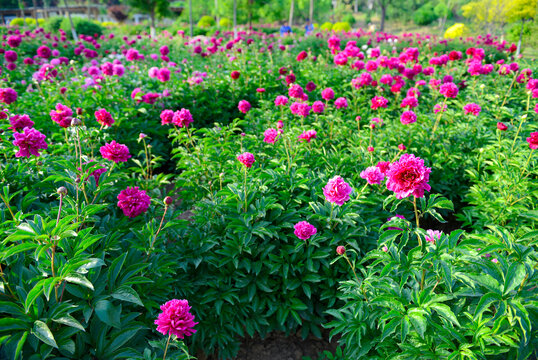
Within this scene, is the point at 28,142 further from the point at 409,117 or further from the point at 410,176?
the point at 409,117

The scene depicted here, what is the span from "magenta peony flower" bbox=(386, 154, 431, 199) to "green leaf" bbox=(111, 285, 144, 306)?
1466 millimetres

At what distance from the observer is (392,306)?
1.70 meters

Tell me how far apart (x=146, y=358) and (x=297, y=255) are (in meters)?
1.32

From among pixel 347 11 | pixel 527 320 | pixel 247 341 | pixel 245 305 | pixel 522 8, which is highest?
pixel 347 11

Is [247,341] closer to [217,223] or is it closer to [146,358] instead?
[217,223]

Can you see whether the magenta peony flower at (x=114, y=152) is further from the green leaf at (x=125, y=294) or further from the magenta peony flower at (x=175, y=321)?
the magenta peony flower at (x=175, y=321)

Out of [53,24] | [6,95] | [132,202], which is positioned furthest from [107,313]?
[53,24]

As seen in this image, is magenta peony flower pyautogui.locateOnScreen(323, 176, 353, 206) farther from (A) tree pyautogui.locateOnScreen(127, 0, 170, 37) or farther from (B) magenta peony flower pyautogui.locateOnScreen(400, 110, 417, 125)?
(A) tree pyautogui.locateOnScreen(127, 0, 170, 37)

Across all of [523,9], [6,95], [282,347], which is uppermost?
[523,9]

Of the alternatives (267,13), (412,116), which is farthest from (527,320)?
(267,13)

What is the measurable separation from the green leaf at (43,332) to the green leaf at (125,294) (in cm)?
31

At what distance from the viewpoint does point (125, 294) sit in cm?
170

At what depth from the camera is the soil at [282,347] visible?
2619 mm

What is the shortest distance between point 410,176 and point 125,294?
160 centimetres
